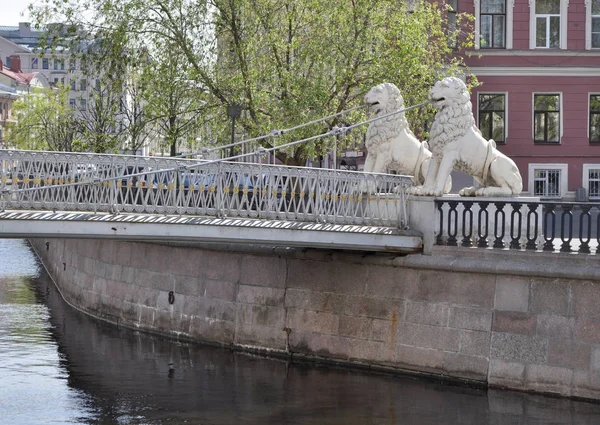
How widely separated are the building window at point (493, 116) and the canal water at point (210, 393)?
15963 mm

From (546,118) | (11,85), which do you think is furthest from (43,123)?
(11,85)

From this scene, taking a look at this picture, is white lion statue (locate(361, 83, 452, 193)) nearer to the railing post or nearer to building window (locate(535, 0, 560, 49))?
the railing post

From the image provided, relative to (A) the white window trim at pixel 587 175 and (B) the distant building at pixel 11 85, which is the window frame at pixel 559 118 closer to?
(A) the white window trim at pixel 587 175

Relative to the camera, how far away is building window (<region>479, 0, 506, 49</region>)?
40.3 metres

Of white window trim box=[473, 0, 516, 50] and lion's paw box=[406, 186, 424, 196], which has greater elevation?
white window trim box=[473, 0, 516, 50]

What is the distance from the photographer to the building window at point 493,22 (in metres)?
40.3

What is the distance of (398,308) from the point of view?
22.6 meters

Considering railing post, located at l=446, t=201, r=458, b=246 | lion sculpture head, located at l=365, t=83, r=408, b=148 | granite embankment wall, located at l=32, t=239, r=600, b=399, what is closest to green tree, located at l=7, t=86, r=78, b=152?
granite embankment wall, located at l=32, t=239, r=600, b=399

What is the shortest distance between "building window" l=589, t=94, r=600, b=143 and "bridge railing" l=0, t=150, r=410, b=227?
18.9 meters

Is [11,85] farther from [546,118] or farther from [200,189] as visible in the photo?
[200,189]

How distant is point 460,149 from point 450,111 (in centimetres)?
60

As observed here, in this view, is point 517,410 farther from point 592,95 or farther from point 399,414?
point 592,95

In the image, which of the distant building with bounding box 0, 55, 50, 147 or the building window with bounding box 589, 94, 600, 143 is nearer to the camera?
the building window with bounding box 589, 94, 600, 143

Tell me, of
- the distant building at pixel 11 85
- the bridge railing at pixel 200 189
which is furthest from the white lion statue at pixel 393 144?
the distant building at pixel 11 85
